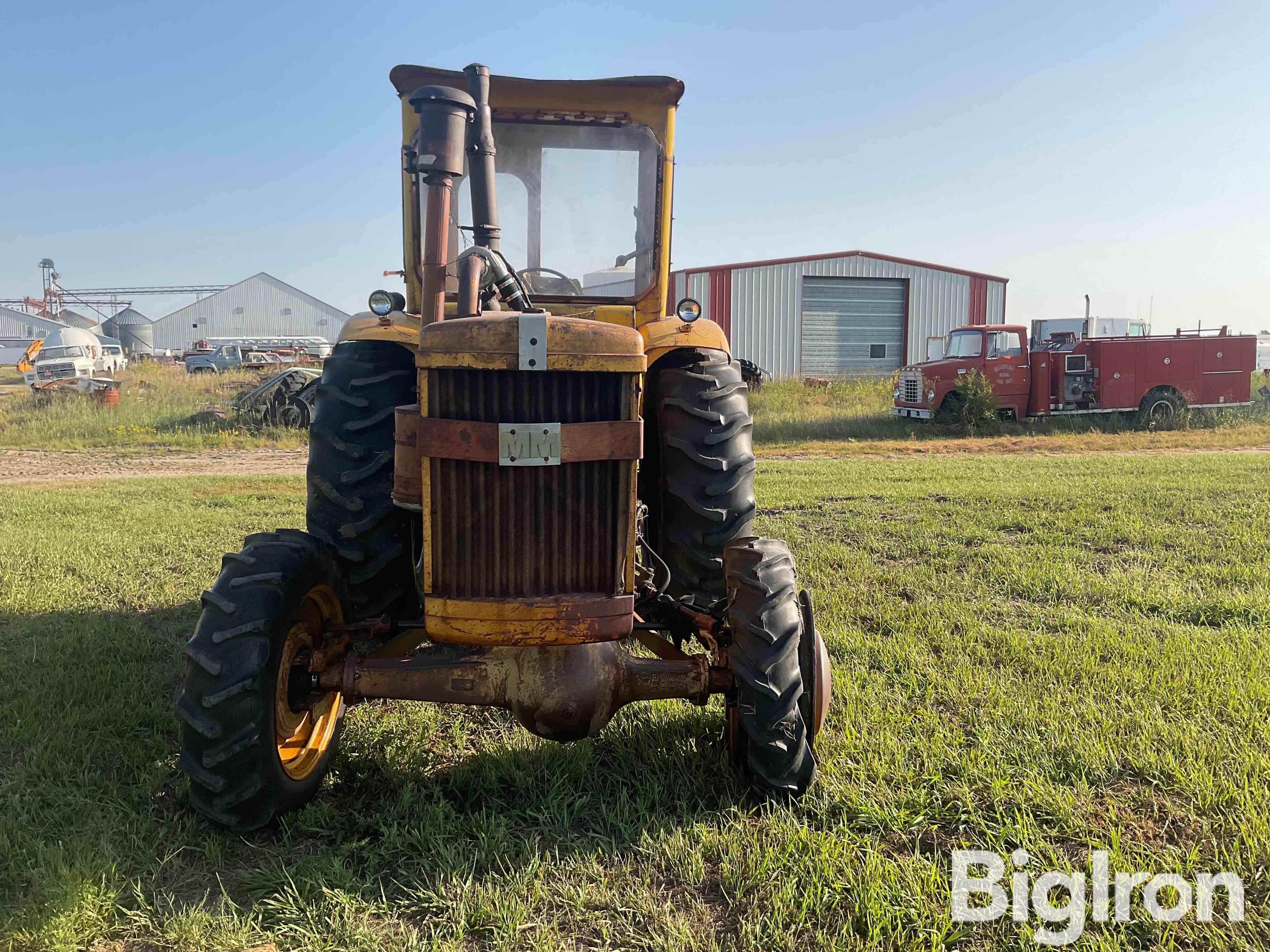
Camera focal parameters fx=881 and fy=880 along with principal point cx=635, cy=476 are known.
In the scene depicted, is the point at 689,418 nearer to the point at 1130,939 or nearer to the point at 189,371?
the point at 1130,939

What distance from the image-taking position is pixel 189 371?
1208 inches

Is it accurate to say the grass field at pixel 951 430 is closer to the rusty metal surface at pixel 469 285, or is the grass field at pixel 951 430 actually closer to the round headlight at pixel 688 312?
the round headlight at pixel 688 312

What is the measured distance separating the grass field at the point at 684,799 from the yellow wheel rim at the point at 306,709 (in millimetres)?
131

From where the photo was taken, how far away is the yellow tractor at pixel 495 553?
2.37m

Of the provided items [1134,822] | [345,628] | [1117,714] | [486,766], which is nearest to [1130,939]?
[1134,822]

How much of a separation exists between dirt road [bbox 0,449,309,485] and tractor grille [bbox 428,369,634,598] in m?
8.71

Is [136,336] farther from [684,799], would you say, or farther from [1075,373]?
[684,799]

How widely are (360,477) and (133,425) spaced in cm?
1359

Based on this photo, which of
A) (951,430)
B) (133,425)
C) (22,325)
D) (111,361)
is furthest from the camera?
(22,325)

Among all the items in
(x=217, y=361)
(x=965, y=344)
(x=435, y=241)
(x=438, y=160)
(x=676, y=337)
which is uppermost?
(x=217, y=361)

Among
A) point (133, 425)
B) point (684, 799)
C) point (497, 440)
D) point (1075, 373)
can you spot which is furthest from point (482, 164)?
point (1075, 373)

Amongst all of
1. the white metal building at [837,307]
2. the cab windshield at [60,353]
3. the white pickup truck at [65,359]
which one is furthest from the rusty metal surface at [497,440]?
the cab windshield at [60,353]

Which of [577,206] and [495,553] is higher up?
[577,206]

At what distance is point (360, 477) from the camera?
3.28 meters
